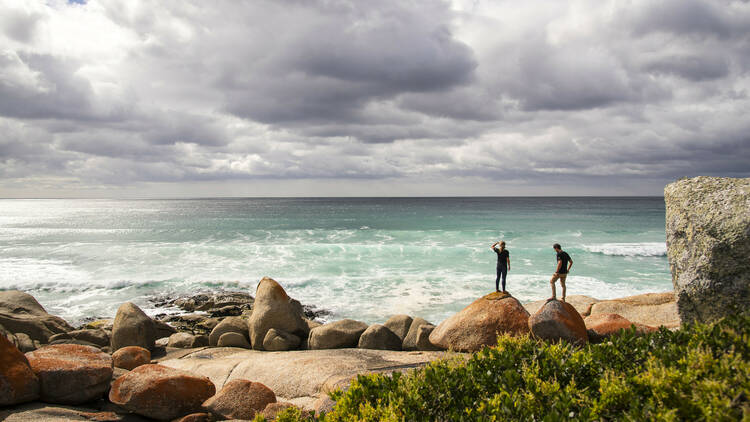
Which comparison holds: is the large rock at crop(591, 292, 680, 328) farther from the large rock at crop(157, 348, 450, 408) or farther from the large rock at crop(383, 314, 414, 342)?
the large rock at crop(157, 348, 450, 408)

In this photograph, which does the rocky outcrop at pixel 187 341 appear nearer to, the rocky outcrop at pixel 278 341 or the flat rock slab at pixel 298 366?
the flat rock slab at pixel 298 366

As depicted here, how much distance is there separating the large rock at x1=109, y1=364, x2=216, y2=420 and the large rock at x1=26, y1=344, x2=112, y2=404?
0.95 ft

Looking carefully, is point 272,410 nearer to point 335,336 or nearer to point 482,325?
point 335,336

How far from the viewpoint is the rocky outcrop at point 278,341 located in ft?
39.9

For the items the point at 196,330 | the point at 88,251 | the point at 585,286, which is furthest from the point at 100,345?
the point at 88,251

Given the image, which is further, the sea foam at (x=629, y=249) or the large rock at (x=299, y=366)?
the sea foam at (x=629, y=249)

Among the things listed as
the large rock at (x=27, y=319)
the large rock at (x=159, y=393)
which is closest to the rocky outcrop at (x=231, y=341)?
the large rock at (x=27, y=319)

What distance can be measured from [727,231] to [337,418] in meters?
6.61

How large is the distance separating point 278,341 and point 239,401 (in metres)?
5.53

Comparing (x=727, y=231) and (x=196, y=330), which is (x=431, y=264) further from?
(x=727, y=231)

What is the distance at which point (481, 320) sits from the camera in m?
9.62

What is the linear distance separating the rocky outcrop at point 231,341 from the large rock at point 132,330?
2166 mm

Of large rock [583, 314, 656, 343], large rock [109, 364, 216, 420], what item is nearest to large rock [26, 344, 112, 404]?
large rock [109, 364, 216, 420]

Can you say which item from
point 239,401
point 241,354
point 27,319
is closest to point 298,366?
point 239,401
